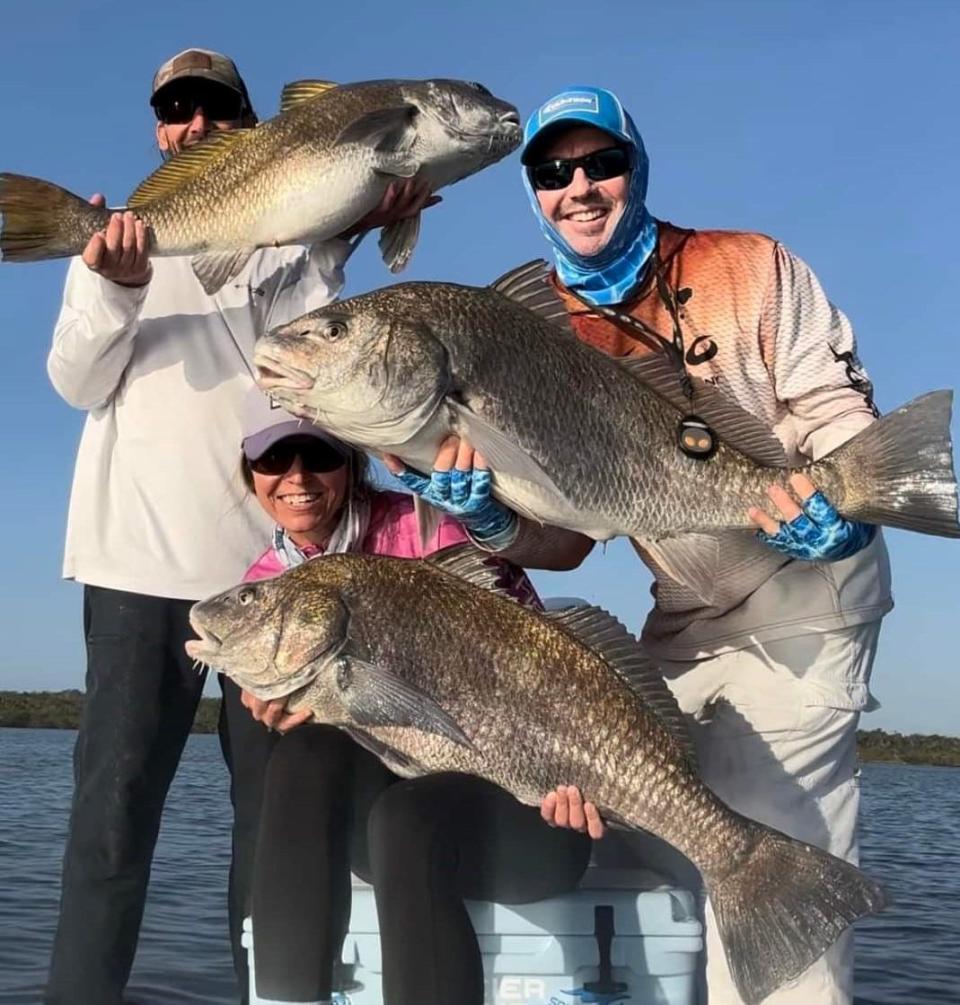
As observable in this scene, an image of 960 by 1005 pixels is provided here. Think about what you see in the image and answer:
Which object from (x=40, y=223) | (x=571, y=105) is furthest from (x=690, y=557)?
(x=40, y=223)

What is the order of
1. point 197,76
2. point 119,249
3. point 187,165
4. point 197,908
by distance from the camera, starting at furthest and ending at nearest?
point 197,908, point 197,76, point 187,165, point 119,249

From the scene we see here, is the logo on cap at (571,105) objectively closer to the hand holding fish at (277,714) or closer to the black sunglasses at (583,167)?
the black sunglasses at (583,167)

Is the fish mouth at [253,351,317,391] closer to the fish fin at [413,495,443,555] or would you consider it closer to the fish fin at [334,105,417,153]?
the fish fin at [413,495,443,555]

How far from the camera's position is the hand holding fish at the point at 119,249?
3.79 meters

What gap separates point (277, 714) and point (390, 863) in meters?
0.53

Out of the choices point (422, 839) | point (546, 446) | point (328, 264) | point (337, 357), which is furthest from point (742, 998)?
point (328, 264)

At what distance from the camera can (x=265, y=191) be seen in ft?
12.6

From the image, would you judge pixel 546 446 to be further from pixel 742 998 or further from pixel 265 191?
pixel 742 998

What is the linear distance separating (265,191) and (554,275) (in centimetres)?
96

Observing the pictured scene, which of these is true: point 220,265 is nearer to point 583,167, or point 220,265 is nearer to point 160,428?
point 160,428

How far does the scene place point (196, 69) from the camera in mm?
4062

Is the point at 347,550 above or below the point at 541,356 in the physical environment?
below

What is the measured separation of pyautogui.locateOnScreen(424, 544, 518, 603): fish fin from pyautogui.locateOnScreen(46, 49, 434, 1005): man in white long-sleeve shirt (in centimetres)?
88

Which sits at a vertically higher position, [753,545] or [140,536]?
[140,536]
